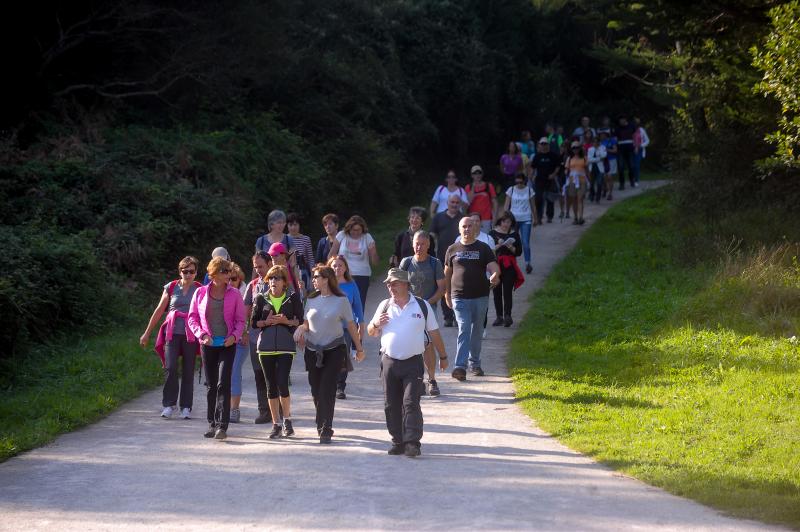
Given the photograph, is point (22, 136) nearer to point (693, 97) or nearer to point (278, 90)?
point (278, 90)

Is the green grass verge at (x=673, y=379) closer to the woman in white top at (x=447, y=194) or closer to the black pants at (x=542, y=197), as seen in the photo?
the woman in white top at (x=447, y=194)

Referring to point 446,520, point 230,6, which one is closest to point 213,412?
point 446,520

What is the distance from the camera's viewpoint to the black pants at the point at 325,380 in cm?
944

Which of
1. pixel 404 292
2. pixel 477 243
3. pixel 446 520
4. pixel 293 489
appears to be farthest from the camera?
pixel 477 243

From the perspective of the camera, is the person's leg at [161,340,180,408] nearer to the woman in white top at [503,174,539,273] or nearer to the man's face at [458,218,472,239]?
the man's face at [458,218,472,239]

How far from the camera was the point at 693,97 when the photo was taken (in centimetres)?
2258

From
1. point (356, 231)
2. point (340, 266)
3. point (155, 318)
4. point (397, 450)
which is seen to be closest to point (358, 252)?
point (356, 231)

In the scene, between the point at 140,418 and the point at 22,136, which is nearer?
the point at 140,418

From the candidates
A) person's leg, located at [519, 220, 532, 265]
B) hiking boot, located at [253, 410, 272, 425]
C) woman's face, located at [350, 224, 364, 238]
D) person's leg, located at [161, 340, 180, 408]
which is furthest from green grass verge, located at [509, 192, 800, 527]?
person's leg, located at [161, 340, 180, 408]

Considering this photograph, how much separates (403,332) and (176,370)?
112 inches

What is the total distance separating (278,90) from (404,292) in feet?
57.7

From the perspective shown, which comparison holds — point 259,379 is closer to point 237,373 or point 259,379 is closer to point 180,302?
point 237,373

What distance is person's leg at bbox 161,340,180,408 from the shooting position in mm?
10688

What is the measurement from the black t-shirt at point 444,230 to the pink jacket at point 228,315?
17.3 feet
